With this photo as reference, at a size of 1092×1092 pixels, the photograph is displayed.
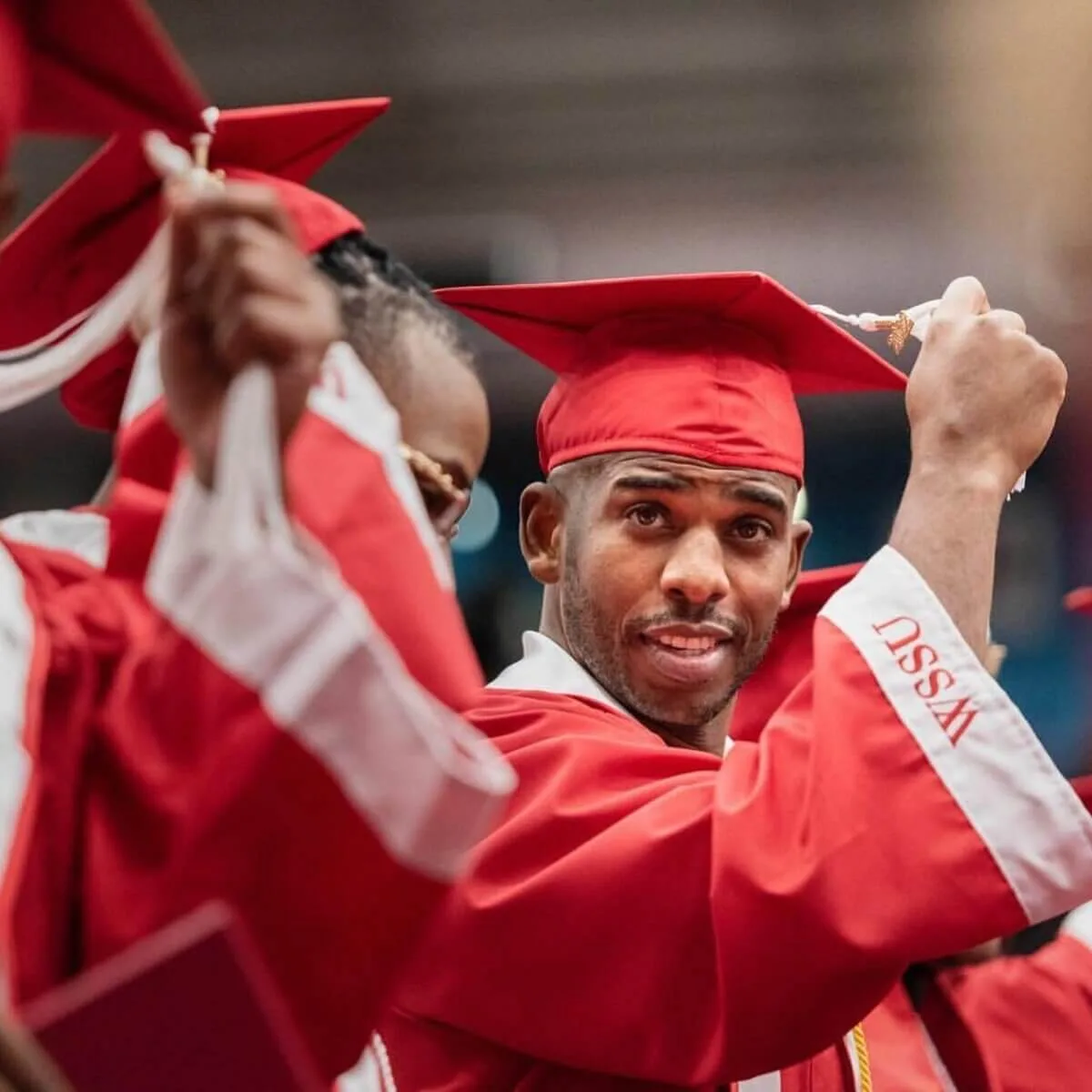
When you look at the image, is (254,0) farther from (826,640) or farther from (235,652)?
(235,652)

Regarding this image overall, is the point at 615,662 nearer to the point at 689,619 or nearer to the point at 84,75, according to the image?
the point at 689,619

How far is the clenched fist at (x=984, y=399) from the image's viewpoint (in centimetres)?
132

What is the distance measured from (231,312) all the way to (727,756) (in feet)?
2.25

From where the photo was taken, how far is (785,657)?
1.86m

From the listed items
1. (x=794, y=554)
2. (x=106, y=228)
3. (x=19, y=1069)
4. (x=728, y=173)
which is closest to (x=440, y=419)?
(x=106, y=228)

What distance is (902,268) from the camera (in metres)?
4.24

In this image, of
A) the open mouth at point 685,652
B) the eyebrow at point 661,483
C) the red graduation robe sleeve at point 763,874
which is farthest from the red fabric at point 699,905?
the eyebrow at point 661,483

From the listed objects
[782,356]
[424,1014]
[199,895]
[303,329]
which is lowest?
[424,1014]

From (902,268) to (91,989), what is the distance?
12.5 ft

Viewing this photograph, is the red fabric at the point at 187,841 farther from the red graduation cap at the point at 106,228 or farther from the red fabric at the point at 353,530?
the red graduation cap at the point at 106,228

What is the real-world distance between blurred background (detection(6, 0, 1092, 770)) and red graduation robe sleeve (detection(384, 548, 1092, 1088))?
2320mm

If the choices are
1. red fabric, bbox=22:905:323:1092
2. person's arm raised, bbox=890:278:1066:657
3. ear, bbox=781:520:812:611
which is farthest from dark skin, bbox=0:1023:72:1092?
ear, bbox=781:520:812:611

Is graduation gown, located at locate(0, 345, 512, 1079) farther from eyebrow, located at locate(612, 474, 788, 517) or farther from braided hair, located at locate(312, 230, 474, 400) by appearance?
eyebrow, located at locate(612, 474, 788, 517)

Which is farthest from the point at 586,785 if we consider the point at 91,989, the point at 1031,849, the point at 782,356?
the point at 91,989
